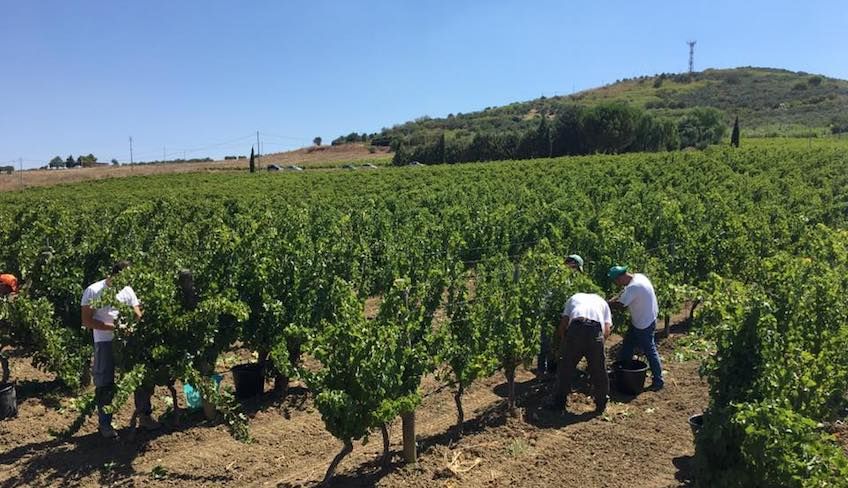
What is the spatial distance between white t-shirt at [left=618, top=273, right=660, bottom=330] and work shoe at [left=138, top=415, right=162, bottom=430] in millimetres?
6371

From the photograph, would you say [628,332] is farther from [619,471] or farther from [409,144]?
[409,144]

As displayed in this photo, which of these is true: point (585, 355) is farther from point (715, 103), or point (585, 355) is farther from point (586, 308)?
point (715, 103)

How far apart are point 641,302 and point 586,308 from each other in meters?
1.29

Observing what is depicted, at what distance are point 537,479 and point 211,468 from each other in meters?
3.61

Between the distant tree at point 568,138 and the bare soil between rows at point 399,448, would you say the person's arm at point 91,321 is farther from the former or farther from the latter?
the distant tree at point 568,138

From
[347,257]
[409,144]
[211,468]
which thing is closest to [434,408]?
[211,468]

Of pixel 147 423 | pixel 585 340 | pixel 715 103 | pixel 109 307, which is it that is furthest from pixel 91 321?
pixel 715 103

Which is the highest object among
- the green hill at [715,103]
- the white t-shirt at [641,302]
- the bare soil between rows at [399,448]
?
the green hill at [715,103]

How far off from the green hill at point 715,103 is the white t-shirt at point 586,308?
75001mm

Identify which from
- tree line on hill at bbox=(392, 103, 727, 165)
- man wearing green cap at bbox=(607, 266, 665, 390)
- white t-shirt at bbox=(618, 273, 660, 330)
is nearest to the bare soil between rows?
man wearing green cap at bbox=(607, 266, 665, 390)

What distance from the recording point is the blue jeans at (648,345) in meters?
8.91

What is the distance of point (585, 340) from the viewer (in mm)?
7918

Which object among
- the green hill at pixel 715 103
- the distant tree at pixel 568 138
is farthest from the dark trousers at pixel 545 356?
the green hill at pixel 715 103

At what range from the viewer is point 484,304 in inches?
318
